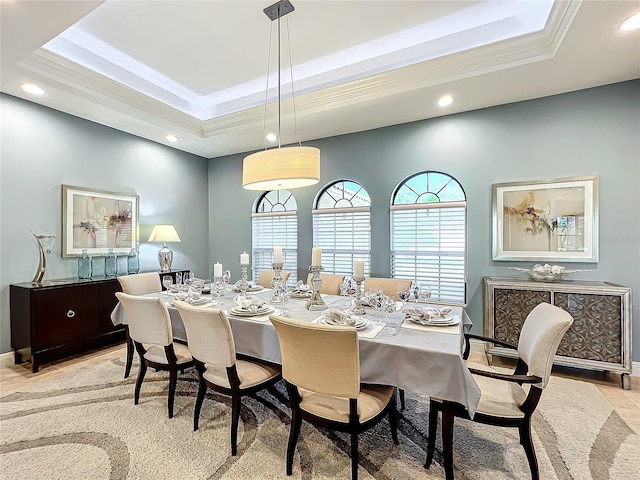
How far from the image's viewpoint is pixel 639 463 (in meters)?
1.79

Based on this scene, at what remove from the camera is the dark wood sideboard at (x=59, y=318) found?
9.96 ft

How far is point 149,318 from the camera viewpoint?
2.16m

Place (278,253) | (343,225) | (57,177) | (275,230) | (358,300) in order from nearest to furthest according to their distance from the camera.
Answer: (358,300) → (278,253) → (57,177) → (343,225) → (275,230)

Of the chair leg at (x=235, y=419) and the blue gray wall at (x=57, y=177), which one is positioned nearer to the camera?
the chair leg at (x=235, y=419)

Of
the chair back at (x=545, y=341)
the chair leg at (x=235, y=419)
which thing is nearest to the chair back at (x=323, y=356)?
the chair leg at (x=235, y=419)

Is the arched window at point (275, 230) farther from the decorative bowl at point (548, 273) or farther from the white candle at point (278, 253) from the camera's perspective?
the decorative bowl at point (548, 273)

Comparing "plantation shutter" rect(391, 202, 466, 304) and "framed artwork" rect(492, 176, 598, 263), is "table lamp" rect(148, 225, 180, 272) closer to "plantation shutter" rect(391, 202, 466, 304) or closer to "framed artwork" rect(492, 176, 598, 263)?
"plantation shutter" rect(391, 202, 466, 304)

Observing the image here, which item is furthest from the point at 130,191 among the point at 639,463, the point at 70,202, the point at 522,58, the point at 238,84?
the point at 639,463

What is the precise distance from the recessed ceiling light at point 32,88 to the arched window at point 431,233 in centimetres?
411

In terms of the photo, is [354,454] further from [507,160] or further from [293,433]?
[507,160]

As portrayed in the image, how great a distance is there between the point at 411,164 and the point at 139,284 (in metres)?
3.53

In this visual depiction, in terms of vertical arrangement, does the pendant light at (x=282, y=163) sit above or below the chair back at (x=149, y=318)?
above

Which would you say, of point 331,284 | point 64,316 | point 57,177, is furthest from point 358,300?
point 57,177

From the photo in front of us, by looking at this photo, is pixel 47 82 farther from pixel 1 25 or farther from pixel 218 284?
pixel 218 284
